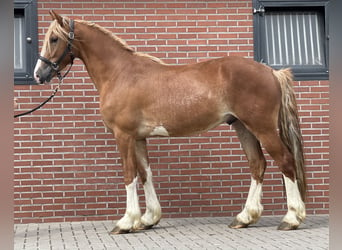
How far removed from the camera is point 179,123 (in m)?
5.38

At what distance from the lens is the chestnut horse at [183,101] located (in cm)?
526

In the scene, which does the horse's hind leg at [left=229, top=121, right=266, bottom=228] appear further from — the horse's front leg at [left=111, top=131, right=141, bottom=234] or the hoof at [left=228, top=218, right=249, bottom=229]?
the horse's front leg at [left=111, top=131, right=141, bottom=234]

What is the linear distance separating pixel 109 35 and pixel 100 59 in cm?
28

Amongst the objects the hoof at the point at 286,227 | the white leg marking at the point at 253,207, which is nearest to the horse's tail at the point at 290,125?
the hoof at the point at 286,227

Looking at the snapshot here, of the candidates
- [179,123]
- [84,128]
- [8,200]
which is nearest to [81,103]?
[84,128]

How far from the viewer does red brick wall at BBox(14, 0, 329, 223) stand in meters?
6.33

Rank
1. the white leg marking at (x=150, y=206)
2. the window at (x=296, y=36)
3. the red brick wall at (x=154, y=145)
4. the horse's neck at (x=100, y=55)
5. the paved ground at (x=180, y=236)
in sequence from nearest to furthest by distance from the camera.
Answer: the paved ground at (x=180, y=236)
the horse's neck at (x=100, y=55)
the white leg marking at (x=150, y=206)
the red brick wall at (x=154, y=145)
the window at (x=296, y=36)

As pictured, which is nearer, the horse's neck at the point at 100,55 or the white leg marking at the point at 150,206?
the horse's neck at the point at 100,55

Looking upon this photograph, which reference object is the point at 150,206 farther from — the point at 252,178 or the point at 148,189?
the point at 252,178

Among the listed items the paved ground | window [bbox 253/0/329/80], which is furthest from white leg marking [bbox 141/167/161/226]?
window [bbox 253/0/329/80]

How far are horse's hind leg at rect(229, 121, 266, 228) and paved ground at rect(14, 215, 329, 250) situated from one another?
14cm

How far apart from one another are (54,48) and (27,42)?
3.86ft

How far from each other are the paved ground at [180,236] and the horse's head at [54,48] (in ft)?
5.34

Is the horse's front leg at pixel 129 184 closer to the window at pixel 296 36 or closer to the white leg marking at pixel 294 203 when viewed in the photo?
the white leg marking at pixel 294 203
